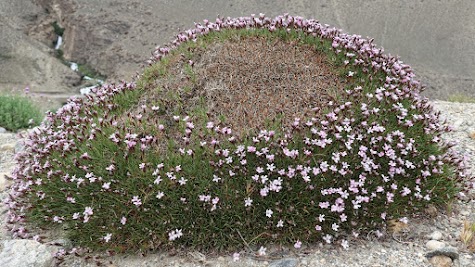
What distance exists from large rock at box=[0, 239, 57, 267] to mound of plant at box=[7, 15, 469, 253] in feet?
1.02

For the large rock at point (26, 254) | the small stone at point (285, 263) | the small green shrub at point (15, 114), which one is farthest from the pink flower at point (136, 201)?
the small green shrub at point (15, 114)

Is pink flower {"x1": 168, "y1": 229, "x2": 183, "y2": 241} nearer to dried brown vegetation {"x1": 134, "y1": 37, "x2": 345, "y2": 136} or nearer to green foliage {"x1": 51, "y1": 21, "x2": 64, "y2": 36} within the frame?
dried brown vegetation {"x1": 134, "y1": 37, "x2": 345, "y2": 136}

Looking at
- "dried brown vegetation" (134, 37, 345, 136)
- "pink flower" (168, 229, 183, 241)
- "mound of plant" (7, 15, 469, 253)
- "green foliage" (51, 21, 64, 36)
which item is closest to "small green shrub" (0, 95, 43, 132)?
"mound of plant" (7, 15, 469, 253)

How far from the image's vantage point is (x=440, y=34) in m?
26.7

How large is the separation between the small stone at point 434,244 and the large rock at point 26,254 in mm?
3860

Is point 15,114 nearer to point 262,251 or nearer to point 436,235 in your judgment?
point 262,251

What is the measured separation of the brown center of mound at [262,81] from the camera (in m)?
5.17

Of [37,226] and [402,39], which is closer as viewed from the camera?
[37,226]

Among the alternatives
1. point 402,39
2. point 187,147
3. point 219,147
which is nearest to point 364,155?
point 219,147

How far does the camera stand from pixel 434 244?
4496 mm

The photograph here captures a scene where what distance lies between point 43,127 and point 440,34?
26.3 m

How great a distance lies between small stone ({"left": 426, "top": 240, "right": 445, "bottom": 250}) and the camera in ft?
14.6

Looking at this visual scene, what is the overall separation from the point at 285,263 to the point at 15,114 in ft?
27.0

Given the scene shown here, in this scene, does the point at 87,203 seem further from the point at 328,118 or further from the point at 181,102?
the point at 328,118
